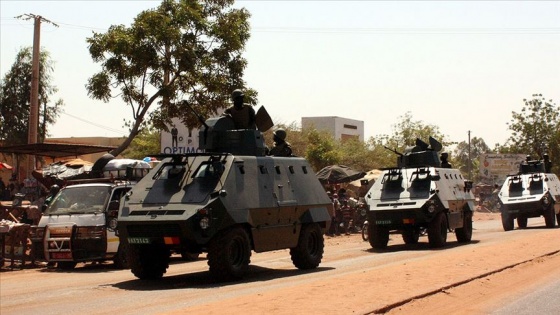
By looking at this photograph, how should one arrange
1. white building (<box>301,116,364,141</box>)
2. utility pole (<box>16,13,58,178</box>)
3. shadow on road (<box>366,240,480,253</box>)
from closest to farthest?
shadow on road (<box>366,240,480,253</box>) → utility pole (<box>16,13,58,178</box>) → white building (<box>301,116,364,141</box>)

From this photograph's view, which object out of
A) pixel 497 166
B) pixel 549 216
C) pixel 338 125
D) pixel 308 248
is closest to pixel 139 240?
pixel 308 248

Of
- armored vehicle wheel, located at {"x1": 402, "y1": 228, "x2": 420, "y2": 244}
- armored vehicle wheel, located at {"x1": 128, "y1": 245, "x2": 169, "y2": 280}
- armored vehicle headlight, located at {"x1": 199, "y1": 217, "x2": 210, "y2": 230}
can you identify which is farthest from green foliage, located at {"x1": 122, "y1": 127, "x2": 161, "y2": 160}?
armored vehicle headlight, located at {"x1": 199, "y1": 217, "x2": 210, "y2": 230}

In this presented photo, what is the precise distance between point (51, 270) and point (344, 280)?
765 cm

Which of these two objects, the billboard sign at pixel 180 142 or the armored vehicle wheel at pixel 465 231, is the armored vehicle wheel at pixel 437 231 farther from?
the billboard sign at pixel 180 142

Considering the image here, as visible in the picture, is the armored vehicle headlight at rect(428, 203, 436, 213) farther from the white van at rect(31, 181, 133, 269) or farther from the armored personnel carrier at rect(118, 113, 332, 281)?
the white van at rect(31, 181, 133, 269)

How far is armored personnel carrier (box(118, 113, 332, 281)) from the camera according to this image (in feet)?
48.1

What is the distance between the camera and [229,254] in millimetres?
14805

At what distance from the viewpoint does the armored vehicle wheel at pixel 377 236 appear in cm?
2281

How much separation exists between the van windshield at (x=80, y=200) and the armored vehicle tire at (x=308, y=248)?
438 cm

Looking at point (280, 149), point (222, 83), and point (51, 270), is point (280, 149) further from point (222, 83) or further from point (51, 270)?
Answer: point (222, 83)

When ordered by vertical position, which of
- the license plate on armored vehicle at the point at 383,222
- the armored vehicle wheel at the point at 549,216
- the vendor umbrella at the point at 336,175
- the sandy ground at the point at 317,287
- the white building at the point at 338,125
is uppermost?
the white building at the point at 338,125

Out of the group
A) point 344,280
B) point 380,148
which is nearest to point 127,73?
point 344,280

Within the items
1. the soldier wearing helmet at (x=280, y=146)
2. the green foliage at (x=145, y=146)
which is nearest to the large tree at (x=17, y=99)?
the green foliage at (x=145, y=146)

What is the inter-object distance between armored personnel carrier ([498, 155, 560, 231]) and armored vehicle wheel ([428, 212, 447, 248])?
9.75 m
